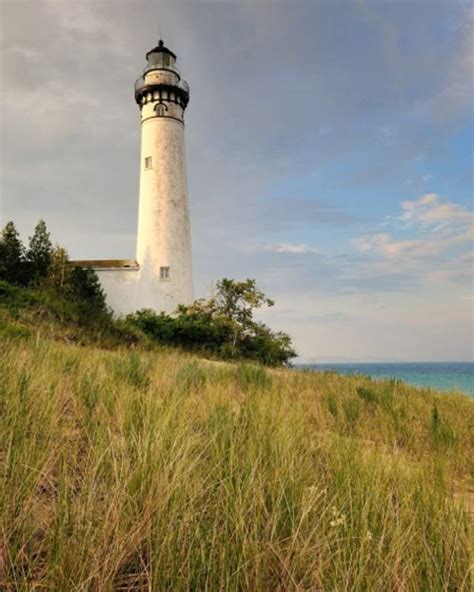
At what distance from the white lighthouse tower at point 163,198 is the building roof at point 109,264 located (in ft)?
2.94

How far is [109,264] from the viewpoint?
22750mm

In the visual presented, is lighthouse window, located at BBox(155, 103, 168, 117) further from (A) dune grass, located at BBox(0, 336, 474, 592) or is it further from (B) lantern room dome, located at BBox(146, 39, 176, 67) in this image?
(A) dune grass, located at BBox(0, 336, 474, 592)

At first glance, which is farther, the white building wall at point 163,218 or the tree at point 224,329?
the white building wall at point 163,218

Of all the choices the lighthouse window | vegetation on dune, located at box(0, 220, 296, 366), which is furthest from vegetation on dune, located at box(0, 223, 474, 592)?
the lighthouse window

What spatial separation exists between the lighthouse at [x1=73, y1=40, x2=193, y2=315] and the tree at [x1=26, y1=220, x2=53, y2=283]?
2742mm

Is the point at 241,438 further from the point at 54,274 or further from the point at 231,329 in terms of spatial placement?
the point at 54,274

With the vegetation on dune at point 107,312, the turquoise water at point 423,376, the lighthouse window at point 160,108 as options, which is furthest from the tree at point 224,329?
the lighthouse window at point 160,108

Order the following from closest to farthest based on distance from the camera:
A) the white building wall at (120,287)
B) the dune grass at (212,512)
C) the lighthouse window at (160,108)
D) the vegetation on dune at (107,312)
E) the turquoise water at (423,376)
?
the dune grass at (212,512)
the turquoise water at (423,376)
the vegetation on dune at (107,312)
the lighthouse window at (160,108)
the white building wall at (120,287)

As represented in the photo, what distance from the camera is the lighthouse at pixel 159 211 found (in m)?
20.9

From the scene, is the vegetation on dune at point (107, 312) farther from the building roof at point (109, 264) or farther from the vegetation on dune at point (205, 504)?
→ the vegetation on dune at point (205, 504)

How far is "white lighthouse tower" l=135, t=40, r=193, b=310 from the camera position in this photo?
20.9 m

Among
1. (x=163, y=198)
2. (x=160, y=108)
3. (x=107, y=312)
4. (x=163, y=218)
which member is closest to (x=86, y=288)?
(x=107, y=312)

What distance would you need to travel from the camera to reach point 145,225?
2131cm

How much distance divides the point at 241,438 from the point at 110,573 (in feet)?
4.23
